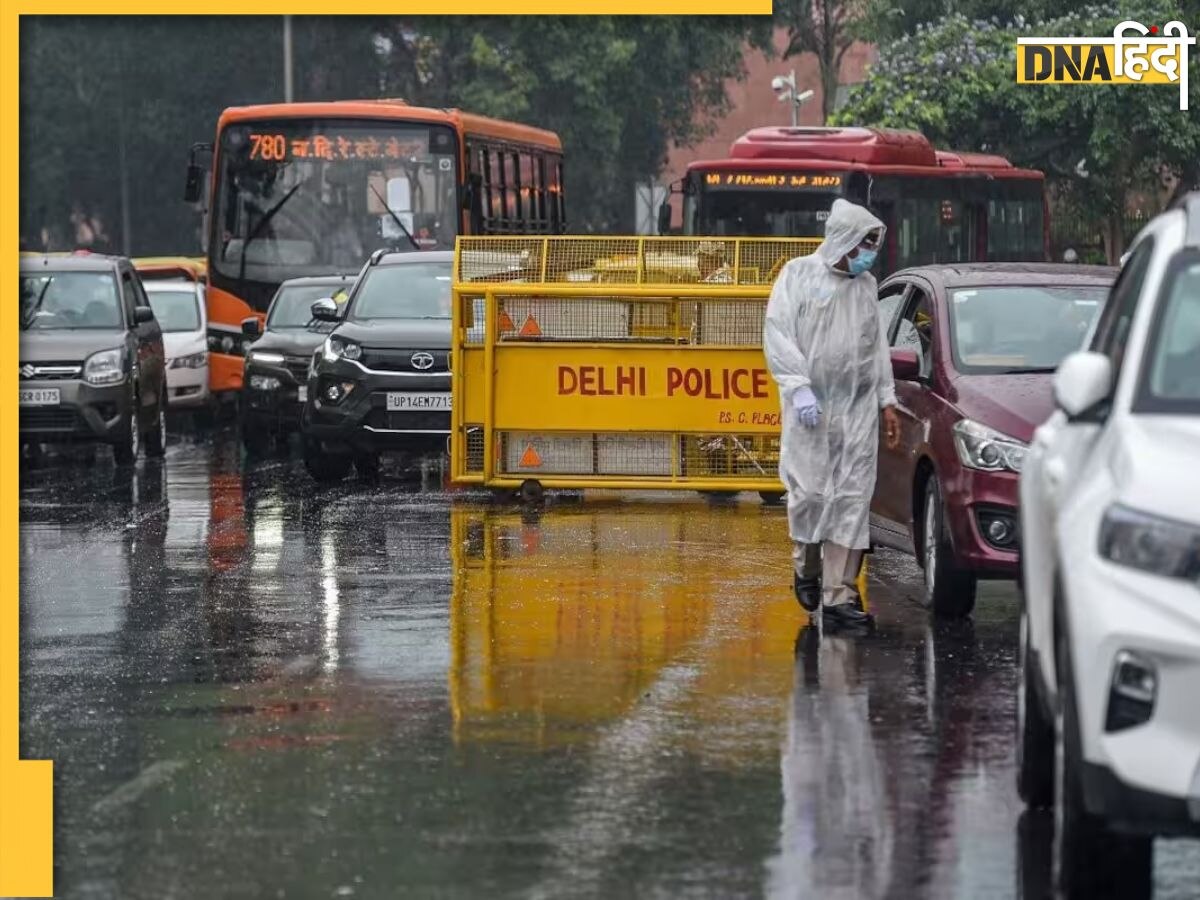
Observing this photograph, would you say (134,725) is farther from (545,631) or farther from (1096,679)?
(1096,679)

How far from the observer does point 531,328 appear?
18938 millimetres

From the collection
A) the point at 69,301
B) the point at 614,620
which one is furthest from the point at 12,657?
the point at 69,301

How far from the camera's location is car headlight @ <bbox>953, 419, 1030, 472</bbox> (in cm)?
1241

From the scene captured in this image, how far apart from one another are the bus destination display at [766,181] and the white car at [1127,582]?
2575 centimetres

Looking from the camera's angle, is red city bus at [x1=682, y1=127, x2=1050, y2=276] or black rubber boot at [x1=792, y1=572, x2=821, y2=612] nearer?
black rubber boot at [x1=792, y1=572, x2=821, y2=612]

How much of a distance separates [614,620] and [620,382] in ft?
20.4

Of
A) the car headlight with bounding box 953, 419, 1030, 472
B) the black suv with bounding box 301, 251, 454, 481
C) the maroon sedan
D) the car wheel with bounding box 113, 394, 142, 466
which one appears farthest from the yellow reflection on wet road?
the car wheel with bounding box 113, 394, 142, 466

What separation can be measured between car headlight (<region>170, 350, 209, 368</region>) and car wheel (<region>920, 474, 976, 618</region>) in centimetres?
1937

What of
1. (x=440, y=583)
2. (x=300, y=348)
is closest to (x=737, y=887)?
(x=440, y=583)

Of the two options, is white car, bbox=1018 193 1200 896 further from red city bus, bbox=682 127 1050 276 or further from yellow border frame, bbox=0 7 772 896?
red city bus, bbox=682 127 1050 276

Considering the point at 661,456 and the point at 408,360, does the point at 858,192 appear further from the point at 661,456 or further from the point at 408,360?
the point at 661,456

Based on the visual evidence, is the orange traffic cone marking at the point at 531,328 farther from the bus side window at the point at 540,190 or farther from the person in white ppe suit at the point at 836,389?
the bus side window at the point at 540,190

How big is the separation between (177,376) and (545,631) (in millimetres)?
19850

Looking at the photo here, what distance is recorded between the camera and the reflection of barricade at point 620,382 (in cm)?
1869
